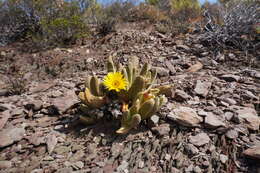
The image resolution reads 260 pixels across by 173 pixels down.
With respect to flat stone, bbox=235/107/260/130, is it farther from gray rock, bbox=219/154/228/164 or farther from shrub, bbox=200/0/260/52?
shrub, bbox=200/0/260/52

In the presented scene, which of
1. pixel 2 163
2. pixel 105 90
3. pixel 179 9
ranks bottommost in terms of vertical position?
pixel 2 163

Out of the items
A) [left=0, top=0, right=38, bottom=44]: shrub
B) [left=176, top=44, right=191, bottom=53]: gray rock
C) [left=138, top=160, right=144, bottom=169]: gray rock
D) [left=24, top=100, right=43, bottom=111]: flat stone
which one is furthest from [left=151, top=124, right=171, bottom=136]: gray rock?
[left=0, top=0, right=38, bottom=44]: shrub

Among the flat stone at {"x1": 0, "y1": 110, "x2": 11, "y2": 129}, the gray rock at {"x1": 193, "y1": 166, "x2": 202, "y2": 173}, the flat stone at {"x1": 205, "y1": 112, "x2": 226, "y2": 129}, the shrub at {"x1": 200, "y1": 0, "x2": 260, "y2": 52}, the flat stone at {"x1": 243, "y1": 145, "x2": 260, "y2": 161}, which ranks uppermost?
the shrub at {"x1": 200, "y1": 0, "x2": 260, "y2": 52}

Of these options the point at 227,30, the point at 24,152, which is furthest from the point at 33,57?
the point at 227,30

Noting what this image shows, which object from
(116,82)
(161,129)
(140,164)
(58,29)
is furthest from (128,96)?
(58,29)

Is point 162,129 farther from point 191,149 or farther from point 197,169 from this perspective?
point 197,169

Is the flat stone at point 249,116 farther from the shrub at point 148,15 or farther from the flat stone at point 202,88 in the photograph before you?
the shrub at point 148,15

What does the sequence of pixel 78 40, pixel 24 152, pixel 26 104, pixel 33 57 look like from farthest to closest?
pixel 78 40 → pixel 33 57 → pixel 26 104 → pixel 24 152

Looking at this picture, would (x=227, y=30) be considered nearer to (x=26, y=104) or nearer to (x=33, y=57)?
(x=26, y=104)
